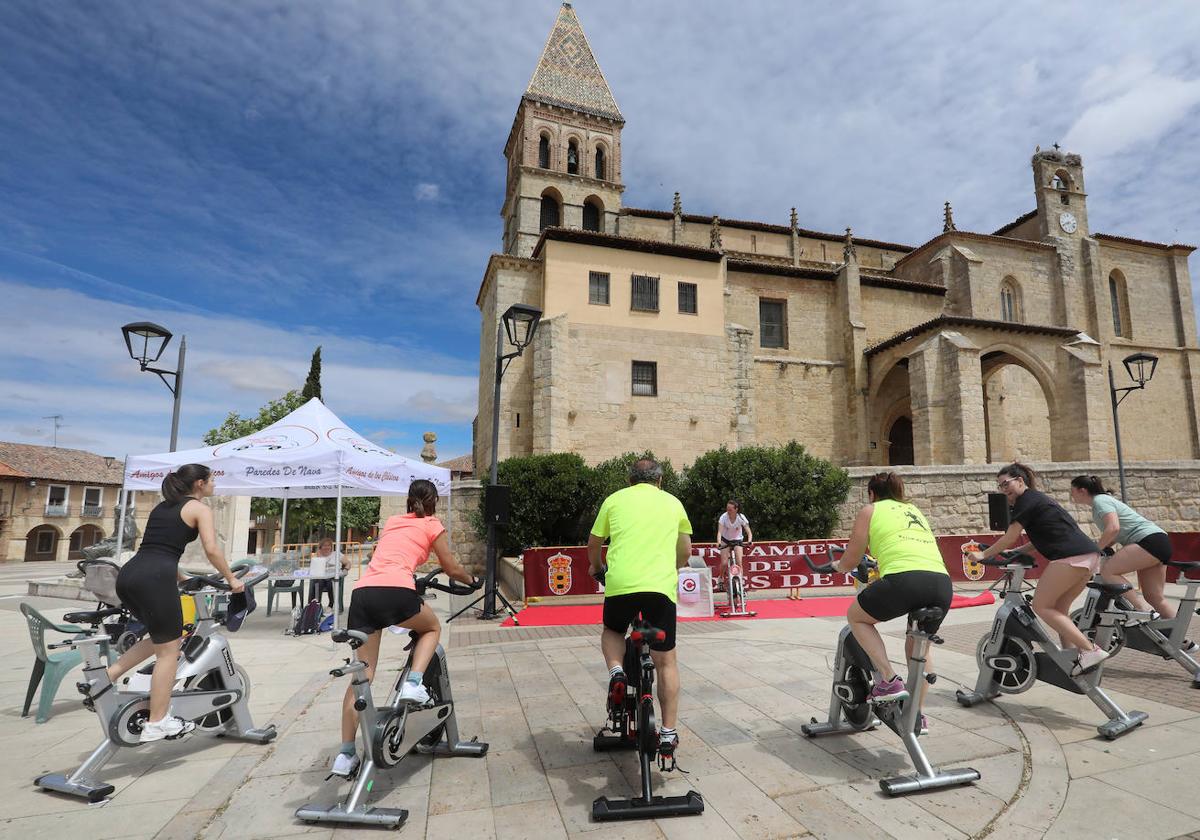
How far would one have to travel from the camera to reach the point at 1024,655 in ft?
14.9

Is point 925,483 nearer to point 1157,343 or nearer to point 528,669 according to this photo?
point 528,669

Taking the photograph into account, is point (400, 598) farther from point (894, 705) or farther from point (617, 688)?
point (894, 705)

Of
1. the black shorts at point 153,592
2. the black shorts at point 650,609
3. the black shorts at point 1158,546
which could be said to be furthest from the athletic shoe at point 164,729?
the black shorts at point 1158,546

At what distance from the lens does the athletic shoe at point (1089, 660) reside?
411cm

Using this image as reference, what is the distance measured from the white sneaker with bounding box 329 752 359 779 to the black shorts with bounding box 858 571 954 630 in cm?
310

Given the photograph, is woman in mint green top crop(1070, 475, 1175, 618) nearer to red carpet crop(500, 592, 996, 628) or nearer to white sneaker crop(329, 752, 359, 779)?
red carpet crop(500, 592, 996, 628)

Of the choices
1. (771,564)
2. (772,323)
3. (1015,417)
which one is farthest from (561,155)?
(771,564)

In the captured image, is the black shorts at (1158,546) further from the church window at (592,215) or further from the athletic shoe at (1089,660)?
the church window at (592,215)

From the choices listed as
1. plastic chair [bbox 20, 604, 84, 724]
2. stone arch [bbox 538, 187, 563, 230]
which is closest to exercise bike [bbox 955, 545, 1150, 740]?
plastic chair [bbox 20, 604, 84, 724]

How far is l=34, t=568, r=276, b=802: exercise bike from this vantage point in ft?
11.2

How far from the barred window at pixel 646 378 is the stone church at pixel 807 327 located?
0.17 ft

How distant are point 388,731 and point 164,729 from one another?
1565 millimetres

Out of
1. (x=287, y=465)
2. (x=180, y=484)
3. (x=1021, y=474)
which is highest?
(x=287, y=465)

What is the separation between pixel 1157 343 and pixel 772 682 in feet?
119
